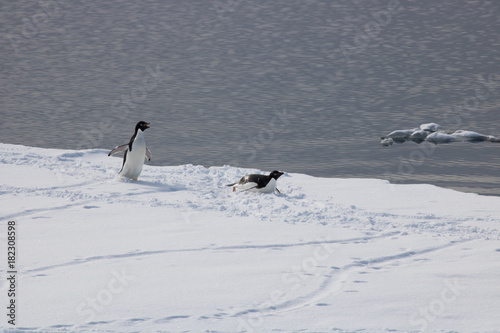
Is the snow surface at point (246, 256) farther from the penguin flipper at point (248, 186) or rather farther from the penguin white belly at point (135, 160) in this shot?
the penguin white belly at point (135, 160)

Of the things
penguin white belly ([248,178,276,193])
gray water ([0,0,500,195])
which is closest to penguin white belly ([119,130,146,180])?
penguin white belly ([248,178,276,193])

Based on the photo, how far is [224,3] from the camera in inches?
2501

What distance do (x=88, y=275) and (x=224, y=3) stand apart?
58761mm

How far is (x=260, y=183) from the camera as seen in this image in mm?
11055

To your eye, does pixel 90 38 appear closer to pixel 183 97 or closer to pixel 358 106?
pixel 183 97

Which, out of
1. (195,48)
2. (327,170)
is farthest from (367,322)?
(195,48)

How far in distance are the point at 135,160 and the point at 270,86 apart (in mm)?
17237

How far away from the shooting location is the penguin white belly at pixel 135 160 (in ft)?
38.9

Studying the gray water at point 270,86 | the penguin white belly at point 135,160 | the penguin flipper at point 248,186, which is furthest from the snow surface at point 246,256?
the gray water at point 270,86

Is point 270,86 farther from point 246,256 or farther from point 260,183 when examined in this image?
point 246,256

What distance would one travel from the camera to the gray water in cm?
1752

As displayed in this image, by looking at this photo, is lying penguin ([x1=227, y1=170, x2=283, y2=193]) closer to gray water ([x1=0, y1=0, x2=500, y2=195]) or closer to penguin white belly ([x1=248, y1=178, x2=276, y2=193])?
penguin white belly ([x1=248, y1=178, x2=276, y2=193])

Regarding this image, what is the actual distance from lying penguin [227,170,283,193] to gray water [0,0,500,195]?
4572 millimetres

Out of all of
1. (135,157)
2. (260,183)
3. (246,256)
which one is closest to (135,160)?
(135,157)
